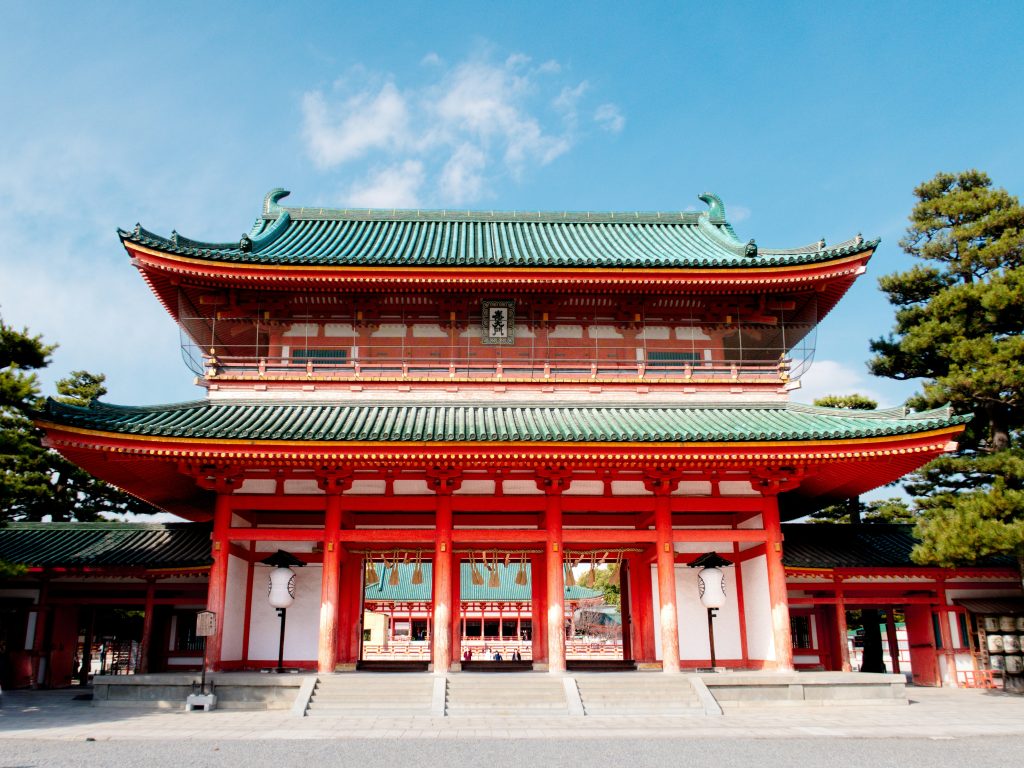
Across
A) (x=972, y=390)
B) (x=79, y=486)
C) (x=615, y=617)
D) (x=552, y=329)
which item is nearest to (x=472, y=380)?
(x=552, y=329)

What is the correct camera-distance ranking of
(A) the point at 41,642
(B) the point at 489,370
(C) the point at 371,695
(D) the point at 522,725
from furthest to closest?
1. (A) the point at 41,642
2. (B) the point at 489,370
3. (C) the point at 371,695
4. (D) the point at 522,725

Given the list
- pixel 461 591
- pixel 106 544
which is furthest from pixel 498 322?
pixel 461 591

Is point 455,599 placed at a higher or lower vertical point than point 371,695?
higher

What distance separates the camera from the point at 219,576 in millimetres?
17438

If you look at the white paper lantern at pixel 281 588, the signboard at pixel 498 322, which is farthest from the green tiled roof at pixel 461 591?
the white paper lantern at pixel 281 588

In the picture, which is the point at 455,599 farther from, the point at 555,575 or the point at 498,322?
the point at 498,322

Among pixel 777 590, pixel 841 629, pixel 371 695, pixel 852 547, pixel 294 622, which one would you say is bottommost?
pixel 371 695

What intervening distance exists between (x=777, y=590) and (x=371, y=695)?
9595mm

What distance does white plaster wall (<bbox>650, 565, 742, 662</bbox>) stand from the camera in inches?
761

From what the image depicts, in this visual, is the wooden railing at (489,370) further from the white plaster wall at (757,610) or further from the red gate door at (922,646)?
the red gate door at (922,646)

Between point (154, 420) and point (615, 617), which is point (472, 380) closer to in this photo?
point (154, 420)

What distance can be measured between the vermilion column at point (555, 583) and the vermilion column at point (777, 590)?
16.5 ft

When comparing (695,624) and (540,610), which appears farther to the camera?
(540,610)

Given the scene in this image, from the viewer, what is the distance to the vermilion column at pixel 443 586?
1716 cm
